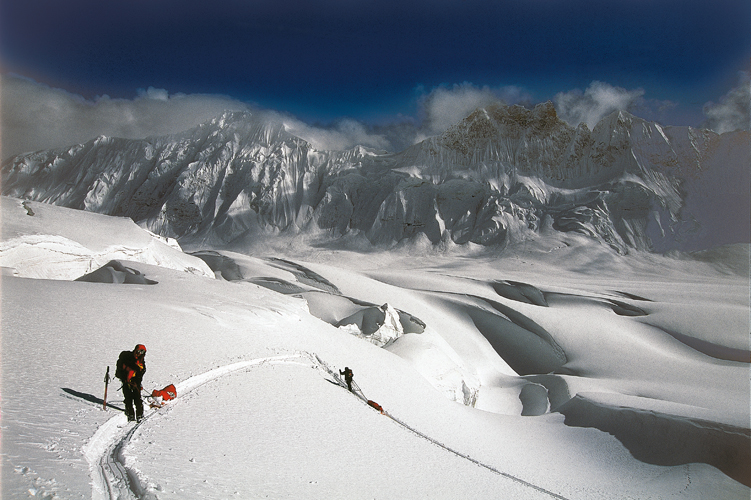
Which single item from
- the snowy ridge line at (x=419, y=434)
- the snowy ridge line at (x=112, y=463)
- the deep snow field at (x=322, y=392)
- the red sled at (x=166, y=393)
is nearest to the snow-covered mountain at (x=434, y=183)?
the deep snow field at (x=322, y=392)

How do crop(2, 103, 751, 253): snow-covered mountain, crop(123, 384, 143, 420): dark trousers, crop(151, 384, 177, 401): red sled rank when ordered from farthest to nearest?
crop(2, 103, 751, 253): snow-covered mountain, crop(151, 384, 177, 401): red sled, crop(123, 384, 143, 420): dark trousers

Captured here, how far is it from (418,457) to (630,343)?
21.1 meters

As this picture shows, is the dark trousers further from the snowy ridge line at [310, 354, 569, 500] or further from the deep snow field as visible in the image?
the snowy ridge line at [310, 354, 569, 500]

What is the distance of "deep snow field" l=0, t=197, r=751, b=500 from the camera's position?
4227mm

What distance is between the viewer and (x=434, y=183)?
71.0 m

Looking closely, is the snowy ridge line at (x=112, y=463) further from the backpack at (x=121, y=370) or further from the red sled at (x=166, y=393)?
the backpack at (x=121, y=370)

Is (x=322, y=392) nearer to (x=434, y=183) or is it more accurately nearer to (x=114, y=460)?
(x=114, y=460)

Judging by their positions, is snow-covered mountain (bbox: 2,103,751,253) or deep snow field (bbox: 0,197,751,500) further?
snow-covered mountain (bbox: 2,103,751,253)

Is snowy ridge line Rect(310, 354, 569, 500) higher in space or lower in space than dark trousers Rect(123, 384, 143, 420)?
lower

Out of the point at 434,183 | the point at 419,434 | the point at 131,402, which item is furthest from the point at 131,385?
the point at 434,183

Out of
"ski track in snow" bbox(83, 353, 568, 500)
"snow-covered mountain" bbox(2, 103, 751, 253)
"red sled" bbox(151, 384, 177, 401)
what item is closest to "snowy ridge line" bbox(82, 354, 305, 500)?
"ski track in snow" bbox(83, 353, 568, 500)

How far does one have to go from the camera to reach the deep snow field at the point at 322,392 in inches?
166

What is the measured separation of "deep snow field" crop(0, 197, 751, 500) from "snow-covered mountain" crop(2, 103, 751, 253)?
41294mm

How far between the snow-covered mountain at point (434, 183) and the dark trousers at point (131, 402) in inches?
2413
